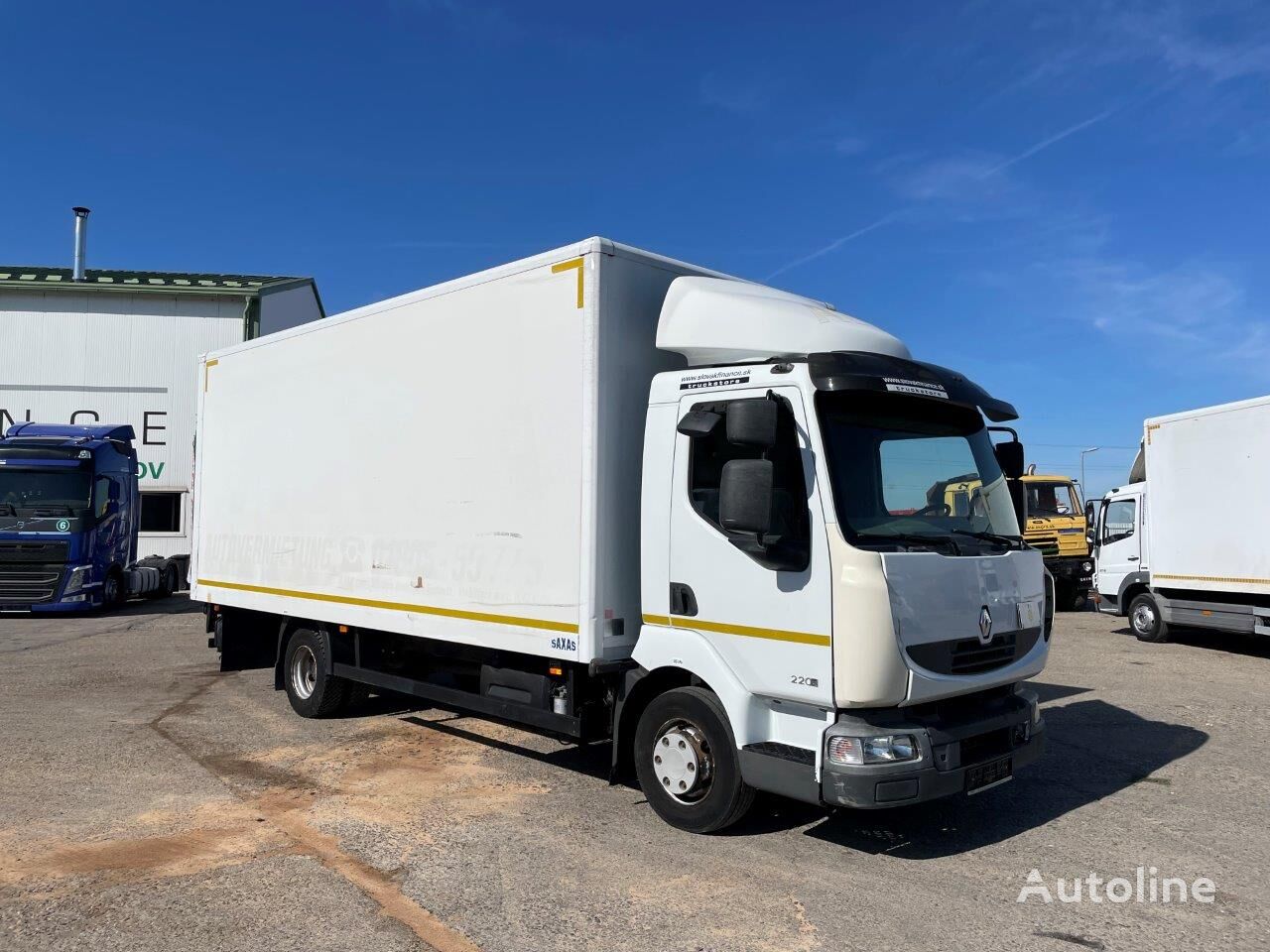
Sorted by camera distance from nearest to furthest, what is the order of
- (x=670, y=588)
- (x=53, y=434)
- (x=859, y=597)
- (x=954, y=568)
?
1. (x=859, y=597)
2. (x=954, y=568)
3. (x=670, y=588)
4. (x=53, y=434)

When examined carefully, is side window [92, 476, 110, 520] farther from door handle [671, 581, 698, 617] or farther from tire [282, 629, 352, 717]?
door handle [671, 581, 698, 617]

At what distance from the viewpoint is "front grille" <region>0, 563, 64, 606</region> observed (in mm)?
17000

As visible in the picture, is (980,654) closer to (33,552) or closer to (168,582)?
(33,552)

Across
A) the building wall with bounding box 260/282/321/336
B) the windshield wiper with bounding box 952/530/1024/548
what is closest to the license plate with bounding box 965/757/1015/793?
the windshield wiper with bounding box 952/530/1024/548

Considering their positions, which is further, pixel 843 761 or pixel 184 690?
pixel 184 690

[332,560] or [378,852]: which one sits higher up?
[332,560]

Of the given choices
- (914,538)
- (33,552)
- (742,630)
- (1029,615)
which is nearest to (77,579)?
(33,552)

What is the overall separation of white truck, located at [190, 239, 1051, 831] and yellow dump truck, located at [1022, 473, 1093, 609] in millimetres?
14357

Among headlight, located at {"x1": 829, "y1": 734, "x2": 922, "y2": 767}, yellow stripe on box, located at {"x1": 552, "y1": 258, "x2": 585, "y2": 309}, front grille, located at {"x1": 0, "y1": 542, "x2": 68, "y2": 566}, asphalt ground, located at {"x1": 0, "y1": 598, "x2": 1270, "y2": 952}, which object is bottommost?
asphalt ground, located at {"x1": 0, "y1": 598, "x2": 1270, "y2": 952}

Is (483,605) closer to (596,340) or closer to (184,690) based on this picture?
A: (596,340)

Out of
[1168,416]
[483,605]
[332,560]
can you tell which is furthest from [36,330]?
[1168,416]

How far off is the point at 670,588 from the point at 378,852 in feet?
7.06

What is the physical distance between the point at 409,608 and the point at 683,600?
2.48 meters

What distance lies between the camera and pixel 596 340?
210 inches
